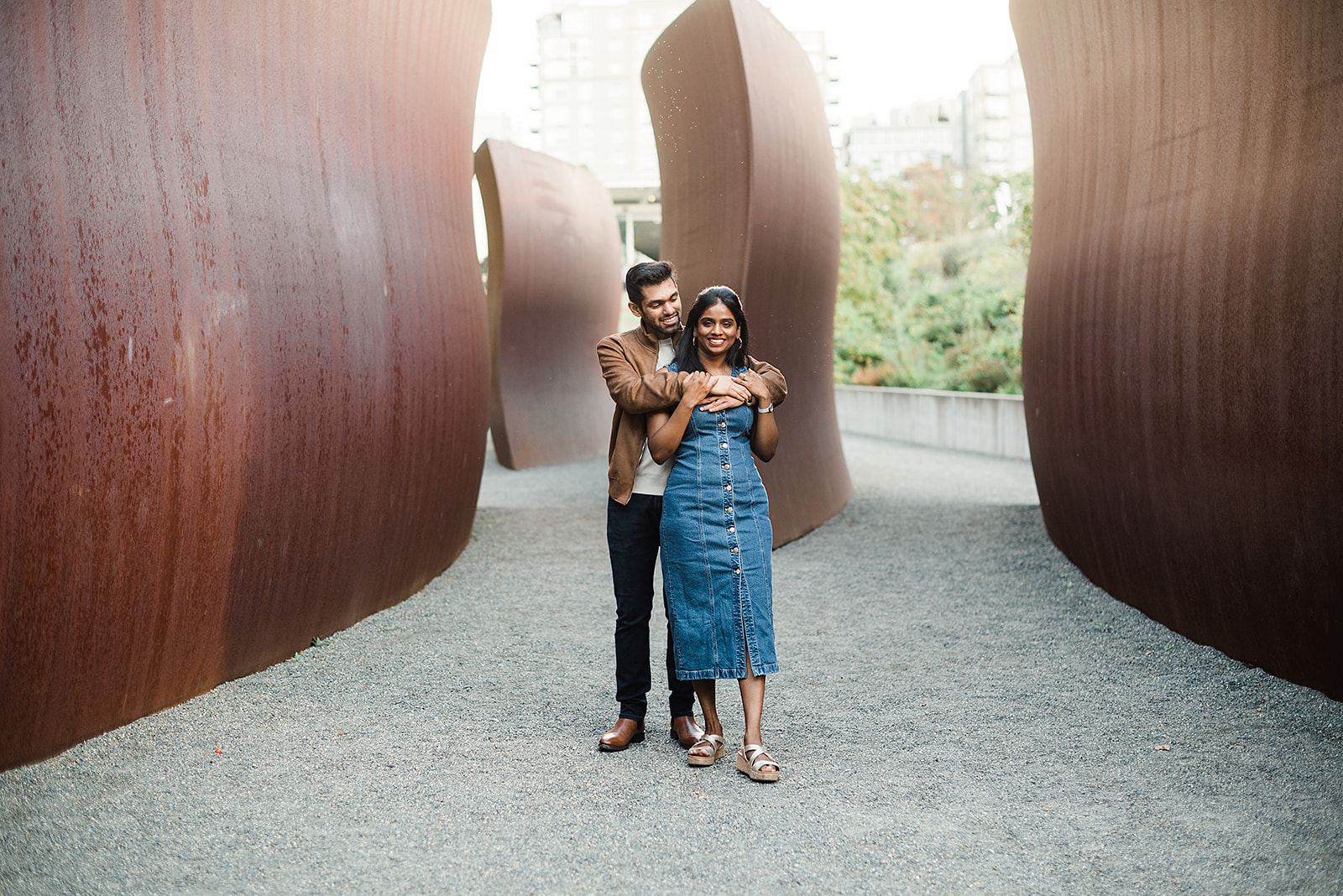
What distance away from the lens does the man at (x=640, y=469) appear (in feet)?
10.8

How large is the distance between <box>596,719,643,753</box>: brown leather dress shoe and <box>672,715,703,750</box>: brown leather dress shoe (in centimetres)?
12

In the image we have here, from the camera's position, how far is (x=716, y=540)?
10.8 feet

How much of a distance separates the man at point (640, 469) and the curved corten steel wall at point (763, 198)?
3700mm

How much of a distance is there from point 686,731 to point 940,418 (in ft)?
41.0

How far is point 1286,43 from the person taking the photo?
3.79 m

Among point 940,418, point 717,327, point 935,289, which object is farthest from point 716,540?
point 935,289

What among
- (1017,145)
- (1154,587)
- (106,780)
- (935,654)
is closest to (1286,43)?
(1154,587)

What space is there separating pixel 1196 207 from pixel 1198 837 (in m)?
2.77

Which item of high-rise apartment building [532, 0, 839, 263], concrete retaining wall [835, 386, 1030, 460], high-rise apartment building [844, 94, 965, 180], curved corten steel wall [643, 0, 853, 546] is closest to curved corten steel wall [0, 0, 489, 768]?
curved corten steel wall [643, 0, 853, 546]

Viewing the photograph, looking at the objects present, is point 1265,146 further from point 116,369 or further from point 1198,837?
point 116,369

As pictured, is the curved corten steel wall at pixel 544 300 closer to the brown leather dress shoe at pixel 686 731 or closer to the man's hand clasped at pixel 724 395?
the brown leather dress shoe at pixel 686 731

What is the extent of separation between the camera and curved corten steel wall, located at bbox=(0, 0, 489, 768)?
3236mm

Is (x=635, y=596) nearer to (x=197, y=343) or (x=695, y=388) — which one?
(x=695, y=388)

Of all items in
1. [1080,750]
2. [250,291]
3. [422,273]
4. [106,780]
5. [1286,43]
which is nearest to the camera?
[106,780]
